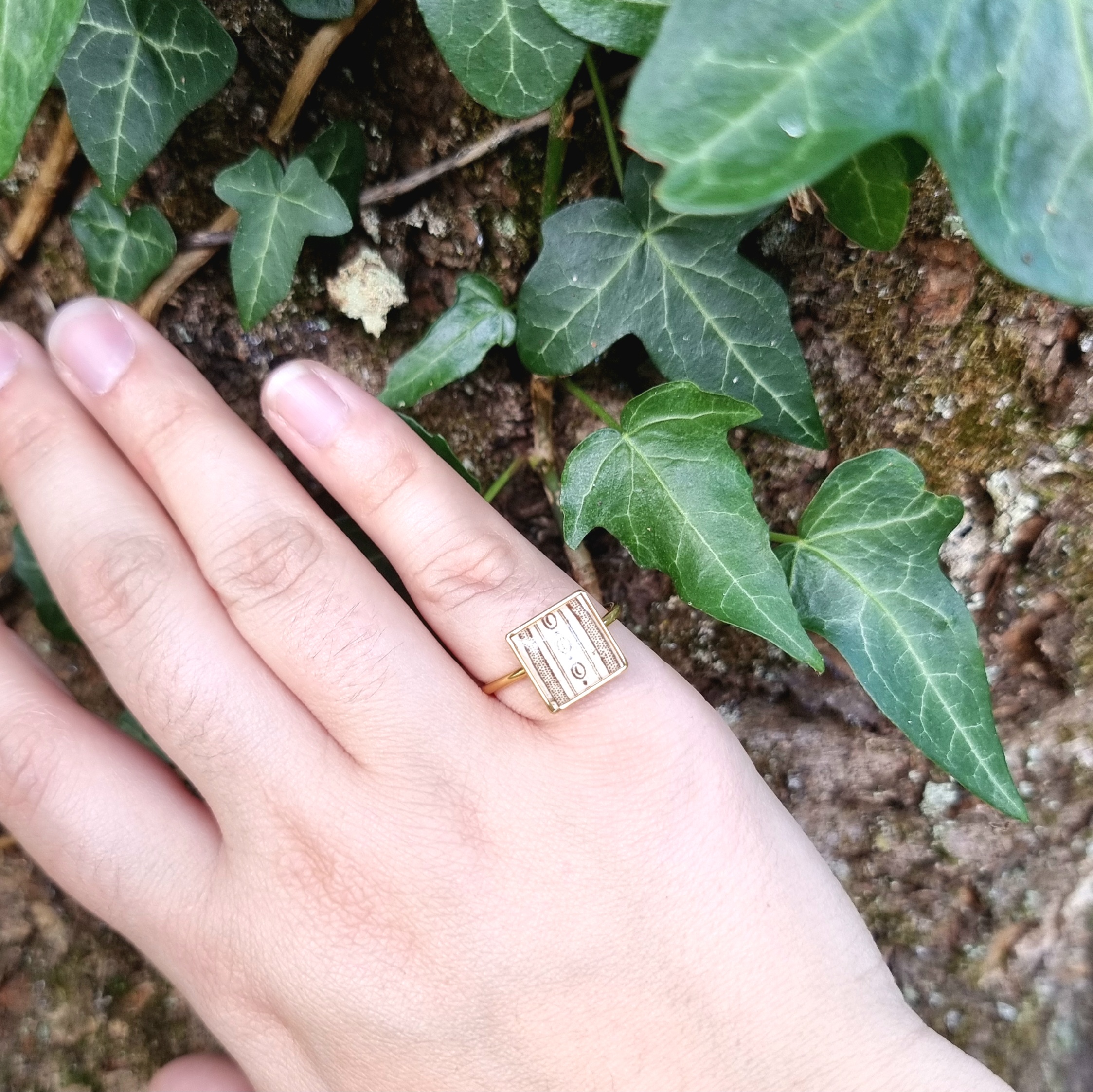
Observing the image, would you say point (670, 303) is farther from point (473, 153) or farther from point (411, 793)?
point (411, 793)

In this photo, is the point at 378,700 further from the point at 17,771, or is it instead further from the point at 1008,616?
the point at 1008,616

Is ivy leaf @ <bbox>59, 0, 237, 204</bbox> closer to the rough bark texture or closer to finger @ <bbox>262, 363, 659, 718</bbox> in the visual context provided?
the rough bark texture

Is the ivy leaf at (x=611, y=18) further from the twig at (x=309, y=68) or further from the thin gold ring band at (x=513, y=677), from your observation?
the thin gold ring band at (x=513, y=677)

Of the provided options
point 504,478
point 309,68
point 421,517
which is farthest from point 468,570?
point 309,68

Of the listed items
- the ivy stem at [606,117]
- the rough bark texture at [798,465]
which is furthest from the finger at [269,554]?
the ivy stem at [606,117]

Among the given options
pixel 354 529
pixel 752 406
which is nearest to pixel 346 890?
pixel 354 529

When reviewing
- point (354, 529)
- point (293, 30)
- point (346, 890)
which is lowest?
point (346, 890)

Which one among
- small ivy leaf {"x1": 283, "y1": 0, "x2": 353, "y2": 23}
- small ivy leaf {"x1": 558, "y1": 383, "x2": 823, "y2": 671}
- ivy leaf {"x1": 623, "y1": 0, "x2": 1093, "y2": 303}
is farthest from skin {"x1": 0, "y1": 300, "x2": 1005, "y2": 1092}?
ivy leaf {"x1": 623, "y1": 0, "x2": 1093, "y2": 303}
